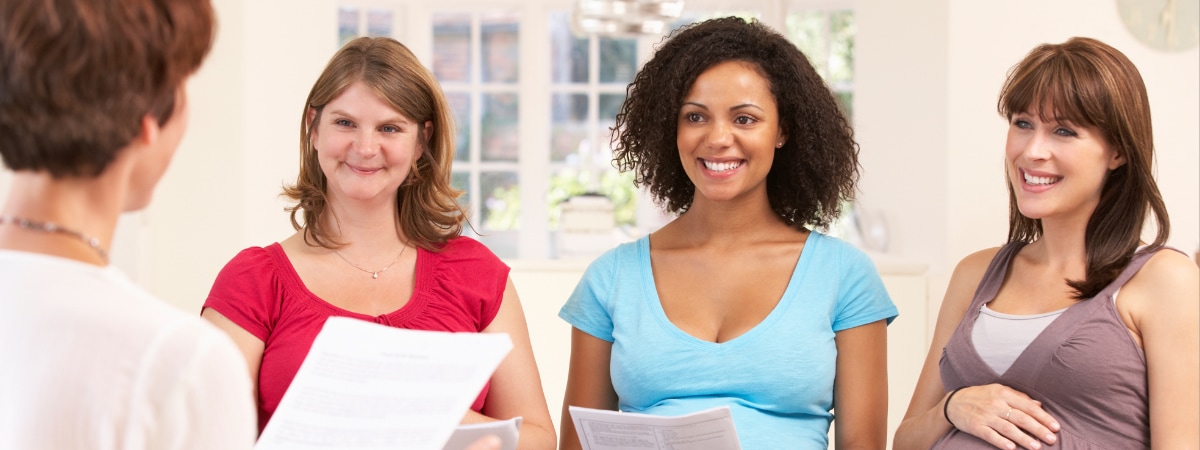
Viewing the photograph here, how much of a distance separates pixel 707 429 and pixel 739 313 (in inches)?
16.5

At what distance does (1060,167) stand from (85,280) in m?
1.48

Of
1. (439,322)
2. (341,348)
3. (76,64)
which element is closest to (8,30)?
(76,64)

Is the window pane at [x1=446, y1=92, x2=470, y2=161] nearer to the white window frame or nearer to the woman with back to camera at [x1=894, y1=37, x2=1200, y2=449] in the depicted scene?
the white window frame

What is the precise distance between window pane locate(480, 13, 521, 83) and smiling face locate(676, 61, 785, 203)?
4679 mm

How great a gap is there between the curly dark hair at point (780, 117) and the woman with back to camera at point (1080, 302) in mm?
338

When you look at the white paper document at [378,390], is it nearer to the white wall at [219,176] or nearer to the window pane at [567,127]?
the white wall at [219,176]

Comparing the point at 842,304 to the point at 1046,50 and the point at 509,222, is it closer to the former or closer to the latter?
the point at 1046,50

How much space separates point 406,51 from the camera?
6.24ft

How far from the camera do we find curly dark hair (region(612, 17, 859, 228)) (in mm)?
1995

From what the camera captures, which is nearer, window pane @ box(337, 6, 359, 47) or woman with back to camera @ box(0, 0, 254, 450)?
woman with back to camera @ box(0, 0, 254, 450)

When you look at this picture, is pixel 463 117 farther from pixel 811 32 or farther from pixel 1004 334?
pixel 1004 334

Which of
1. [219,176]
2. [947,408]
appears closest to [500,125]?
[219,176]

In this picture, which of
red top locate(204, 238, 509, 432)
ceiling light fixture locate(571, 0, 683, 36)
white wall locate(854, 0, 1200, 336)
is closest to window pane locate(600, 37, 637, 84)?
ceiling light fixture locate(571, 0, 683, 36)

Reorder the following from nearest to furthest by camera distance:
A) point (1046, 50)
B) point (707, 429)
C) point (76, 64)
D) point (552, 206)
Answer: point (76, 64)
point (707, 429)
point (1046, 50)
point (552, 206)
